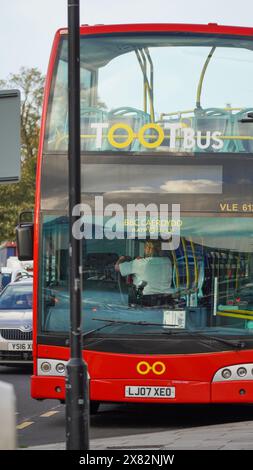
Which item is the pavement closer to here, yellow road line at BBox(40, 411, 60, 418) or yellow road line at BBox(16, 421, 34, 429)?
yellow road line at BBox(16, 421, 34, 429)

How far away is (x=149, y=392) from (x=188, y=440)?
6.35 feet

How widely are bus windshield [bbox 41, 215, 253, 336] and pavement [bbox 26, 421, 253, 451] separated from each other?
125 centimetres

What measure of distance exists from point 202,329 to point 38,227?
2.33 metres

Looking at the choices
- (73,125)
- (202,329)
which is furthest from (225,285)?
(73,125)

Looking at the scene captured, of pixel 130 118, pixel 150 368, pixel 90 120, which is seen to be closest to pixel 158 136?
pixel 130 118

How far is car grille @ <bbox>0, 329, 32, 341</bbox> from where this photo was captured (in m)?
23.5

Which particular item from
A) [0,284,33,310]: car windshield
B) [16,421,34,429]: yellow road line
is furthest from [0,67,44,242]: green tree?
[16,421,34,429]: yellow road line

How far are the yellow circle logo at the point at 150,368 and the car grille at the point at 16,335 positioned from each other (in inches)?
353

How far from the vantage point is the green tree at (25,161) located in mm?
67750

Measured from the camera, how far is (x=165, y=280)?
577 inches

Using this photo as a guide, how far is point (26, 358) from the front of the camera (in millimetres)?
23531

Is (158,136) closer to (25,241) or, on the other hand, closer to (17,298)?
(25,241)

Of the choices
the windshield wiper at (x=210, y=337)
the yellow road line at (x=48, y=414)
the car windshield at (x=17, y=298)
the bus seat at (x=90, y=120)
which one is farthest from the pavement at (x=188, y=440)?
the car windshield at (x=17, y=298)

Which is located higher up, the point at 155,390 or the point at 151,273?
the point at 151,273
